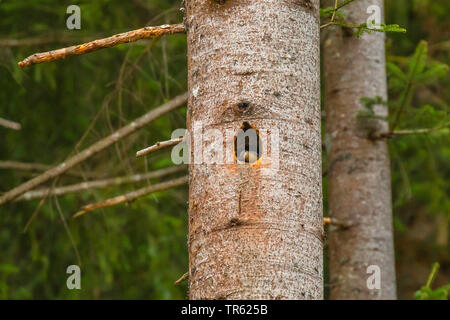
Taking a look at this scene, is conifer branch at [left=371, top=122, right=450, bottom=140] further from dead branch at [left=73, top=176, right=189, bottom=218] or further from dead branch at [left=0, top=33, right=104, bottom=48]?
dead branch at [left=0, top=33, right=104, bottom=48]

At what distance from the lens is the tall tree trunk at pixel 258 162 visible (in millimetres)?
2039

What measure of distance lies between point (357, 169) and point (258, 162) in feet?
6.93

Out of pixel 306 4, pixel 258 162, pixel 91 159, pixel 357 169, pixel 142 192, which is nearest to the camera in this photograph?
pixel 258 162

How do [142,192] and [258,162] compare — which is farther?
[142,192]

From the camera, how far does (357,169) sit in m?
4.12

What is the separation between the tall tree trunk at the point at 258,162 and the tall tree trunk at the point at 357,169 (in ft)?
6.24

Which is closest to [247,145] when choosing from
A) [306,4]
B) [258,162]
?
[258,162]

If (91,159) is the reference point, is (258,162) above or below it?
below

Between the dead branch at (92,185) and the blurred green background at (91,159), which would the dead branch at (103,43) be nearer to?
the dead branch at (92,185)

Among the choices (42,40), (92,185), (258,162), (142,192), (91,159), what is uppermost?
(42,40)

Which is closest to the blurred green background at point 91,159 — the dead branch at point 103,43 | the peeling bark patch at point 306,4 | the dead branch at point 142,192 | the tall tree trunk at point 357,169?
the tall tree trunk at point 357,169

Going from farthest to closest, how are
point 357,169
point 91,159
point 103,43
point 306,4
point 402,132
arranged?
point 91,159 → point 357,169 → point 402,132 → point 103,43 → point 306,4

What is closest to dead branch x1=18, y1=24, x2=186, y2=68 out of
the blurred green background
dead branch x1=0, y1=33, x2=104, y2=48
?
the blurred green background

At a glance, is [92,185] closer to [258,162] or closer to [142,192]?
[142,192]
